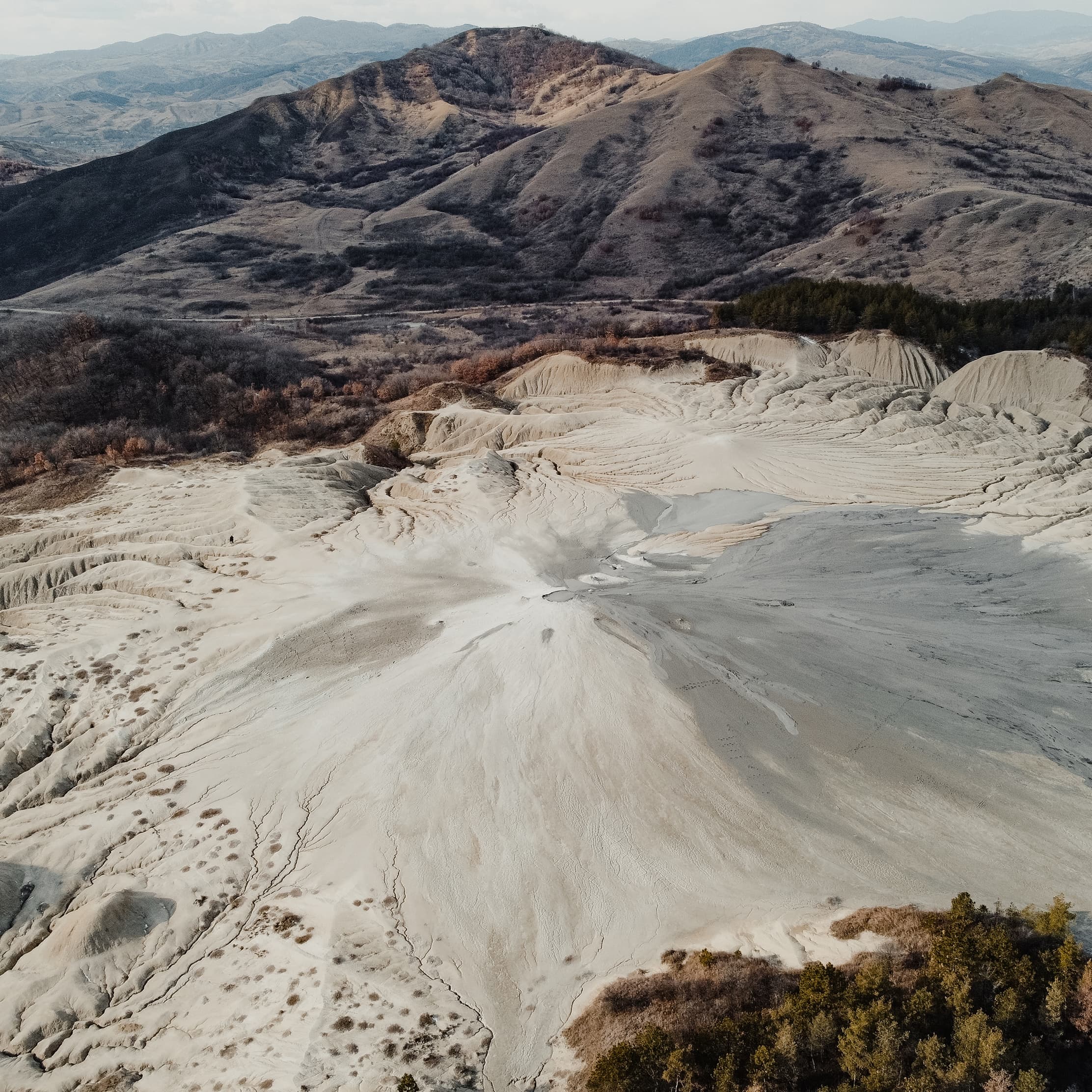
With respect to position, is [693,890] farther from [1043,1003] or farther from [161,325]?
[161,325]

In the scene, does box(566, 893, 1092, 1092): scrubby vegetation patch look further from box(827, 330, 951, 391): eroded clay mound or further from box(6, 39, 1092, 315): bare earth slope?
box(6, 39, 1092, 315): bare earth slope

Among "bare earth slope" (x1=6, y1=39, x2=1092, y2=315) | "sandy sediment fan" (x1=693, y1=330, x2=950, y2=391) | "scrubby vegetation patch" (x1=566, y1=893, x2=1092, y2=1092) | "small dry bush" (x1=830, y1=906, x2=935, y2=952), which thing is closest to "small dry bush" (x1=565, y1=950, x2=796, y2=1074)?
"scrubby vegetation patch" (x1=566, y1=893, x2=1092, y2=1092)

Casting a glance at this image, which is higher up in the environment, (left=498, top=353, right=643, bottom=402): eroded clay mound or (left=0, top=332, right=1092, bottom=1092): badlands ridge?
(left=498, top=353, right=643, bottom=402): eroded clay mound

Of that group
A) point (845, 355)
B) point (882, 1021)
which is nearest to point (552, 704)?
point (882, 1021)

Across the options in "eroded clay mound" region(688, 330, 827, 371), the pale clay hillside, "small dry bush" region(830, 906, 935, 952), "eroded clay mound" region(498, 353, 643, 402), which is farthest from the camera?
"eroded clay mound" region(688, 330, 827, 371)

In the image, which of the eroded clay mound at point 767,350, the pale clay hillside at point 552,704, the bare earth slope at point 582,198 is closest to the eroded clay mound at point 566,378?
the pale clay hillside at point 552,704

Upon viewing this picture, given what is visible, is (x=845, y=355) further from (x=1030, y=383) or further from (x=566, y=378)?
(x=566, y=378)

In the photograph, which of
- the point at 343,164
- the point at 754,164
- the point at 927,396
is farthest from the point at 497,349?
the point at 343,164

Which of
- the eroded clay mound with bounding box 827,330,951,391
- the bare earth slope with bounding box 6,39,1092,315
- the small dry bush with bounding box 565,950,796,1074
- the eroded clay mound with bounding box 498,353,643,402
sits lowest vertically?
the small dry bush with bounding box 565,950,796,1074
